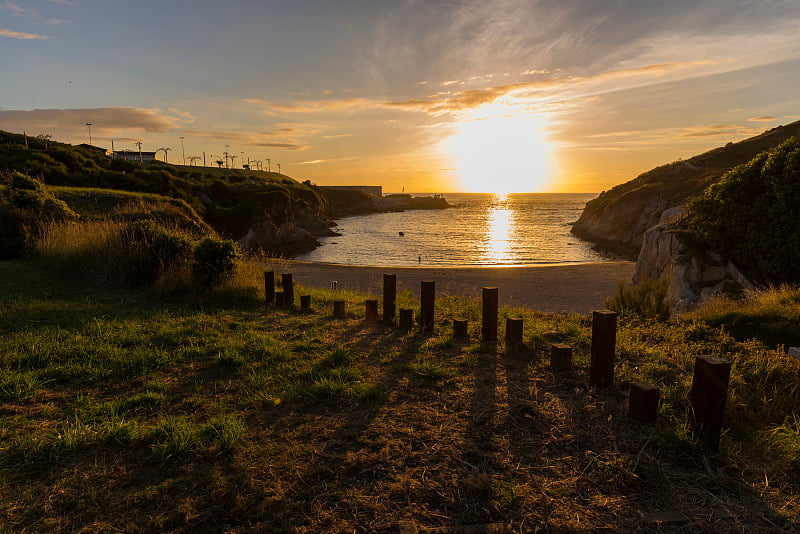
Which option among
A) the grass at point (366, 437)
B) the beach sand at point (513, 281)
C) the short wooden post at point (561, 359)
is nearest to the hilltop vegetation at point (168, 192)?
the beach sand at point (513, 281)

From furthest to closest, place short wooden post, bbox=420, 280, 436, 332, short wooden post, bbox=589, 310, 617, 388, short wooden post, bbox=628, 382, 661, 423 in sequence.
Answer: short wooden post, bbox=420, 280, 436, 332 < short wooden post, bbox=589, 310, 617, 388 < short wooden post, bbox=628, 382, 661, 423

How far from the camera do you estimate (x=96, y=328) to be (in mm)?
5586

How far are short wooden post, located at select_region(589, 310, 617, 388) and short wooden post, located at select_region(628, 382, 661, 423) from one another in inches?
20.6

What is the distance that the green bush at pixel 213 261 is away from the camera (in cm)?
783

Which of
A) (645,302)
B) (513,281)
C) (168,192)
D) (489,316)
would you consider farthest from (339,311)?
(168,192)

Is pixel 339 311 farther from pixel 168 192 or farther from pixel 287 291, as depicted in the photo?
pixel 168 192

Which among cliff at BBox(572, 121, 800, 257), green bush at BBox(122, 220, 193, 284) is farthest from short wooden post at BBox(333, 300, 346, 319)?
cliff at BBox(572, 121, 800, 257)

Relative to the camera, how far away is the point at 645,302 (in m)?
7.93

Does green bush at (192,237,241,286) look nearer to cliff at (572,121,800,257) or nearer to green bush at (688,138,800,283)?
green bush at (688,138,800,283)

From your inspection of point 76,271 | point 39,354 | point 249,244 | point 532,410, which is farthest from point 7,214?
point 249,244

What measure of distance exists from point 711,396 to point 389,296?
4.19 meters

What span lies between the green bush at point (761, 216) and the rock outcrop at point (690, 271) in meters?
0.32

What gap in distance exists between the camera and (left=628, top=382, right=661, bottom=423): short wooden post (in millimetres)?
3193

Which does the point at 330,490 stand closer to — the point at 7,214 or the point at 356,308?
the point at 356,308
